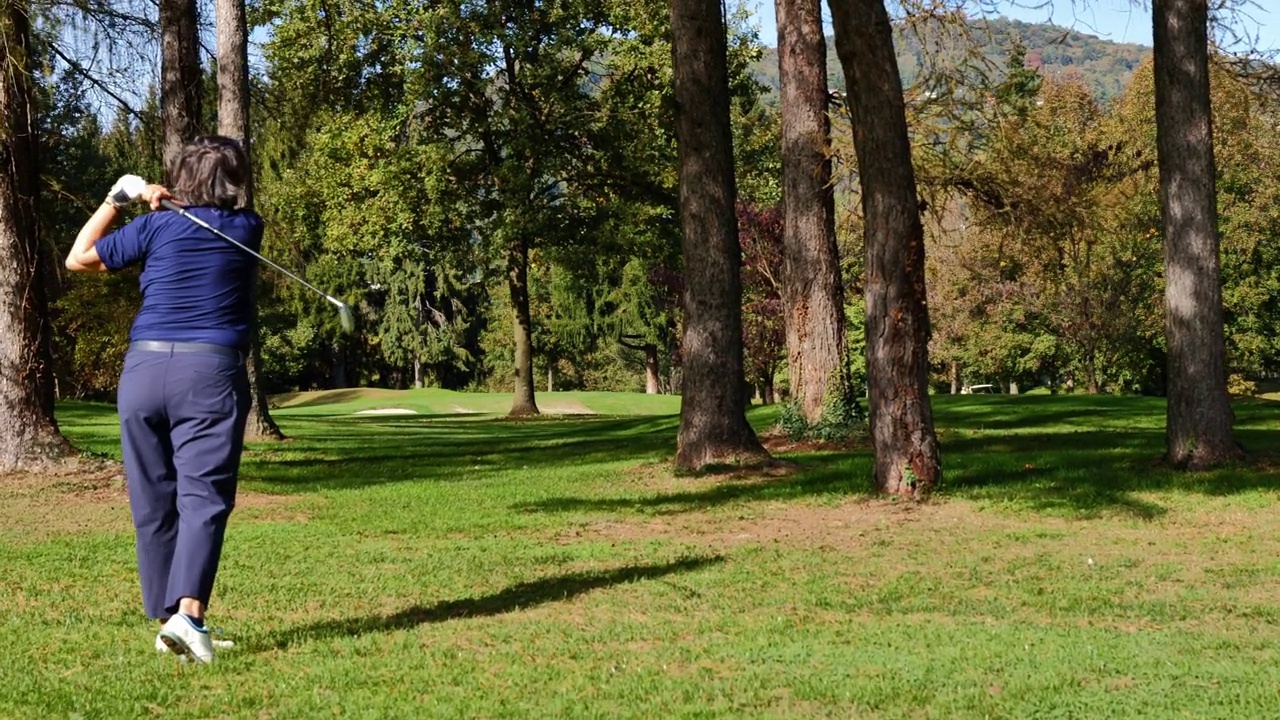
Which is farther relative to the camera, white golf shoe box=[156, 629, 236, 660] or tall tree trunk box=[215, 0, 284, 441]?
tall tree trunk box=[215, 0, 284, 441]

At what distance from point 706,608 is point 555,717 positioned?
7.96ft

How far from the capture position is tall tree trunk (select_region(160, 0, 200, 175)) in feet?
54.7

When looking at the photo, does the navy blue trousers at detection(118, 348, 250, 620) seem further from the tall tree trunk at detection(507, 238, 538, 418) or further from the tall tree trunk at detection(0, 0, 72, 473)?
the tall tree trunk at detection(507, 238, 538, 418)

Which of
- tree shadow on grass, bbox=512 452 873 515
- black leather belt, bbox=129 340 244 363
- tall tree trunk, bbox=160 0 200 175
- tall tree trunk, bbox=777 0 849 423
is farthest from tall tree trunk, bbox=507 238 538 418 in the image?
black leather belt, bbox=129 340 244 363

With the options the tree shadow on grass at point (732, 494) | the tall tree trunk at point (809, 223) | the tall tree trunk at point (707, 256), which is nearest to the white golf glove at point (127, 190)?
the tree shadow on grass at point (732, 494)

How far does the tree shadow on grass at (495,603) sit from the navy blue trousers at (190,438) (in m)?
0.53

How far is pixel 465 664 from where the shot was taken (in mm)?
5715

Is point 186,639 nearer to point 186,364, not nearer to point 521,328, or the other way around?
point 186,364

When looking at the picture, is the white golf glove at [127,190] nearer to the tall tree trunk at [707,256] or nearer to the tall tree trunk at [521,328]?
the tall tree trunk at [707,256]

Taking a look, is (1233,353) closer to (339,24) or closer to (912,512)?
(339,24)

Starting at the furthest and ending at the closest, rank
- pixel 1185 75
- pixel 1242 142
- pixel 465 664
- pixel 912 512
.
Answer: pixel 1242 142
pixel 1185 75
pixel 912 512
pixel 465 664

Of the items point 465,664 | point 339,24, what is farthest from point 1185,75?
point 339,24

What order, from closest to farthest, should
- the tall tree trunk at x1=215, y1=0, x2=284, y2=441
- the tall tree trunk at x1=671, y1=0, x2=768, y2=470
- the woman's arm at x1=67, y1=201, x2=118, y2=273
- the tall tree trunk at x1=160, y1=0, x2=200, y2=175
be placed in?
the woman's arm at x1=67, y1=201, x2=118, y2=273 < the tall tree trunk at x1=671, y1=0, x2=768, y2=470 < the tall tree trunk at x1=160, y1=0, x2=200, y2=175 < the tall tree trunk at x1=215, y1=0, x2=284, y2=441

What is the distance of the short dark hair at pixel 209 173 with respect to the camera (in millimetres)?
5910
